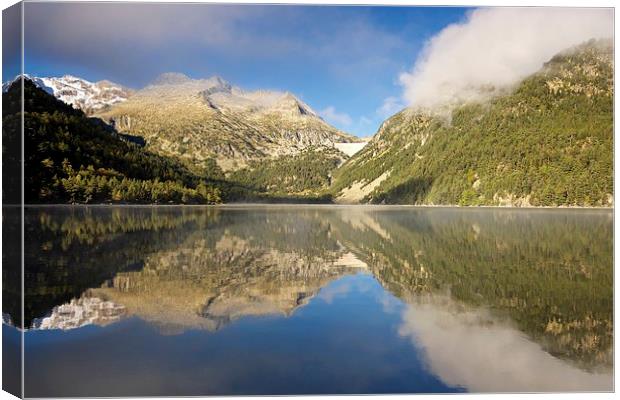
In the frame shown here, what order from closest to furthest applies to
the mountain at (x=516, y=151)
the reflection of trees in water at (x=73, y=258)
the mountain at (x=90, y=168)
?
the reflection of trees in water at (x=73, y=258), the mountain at (x=90, y=168), the mountain at (x=516, y=151)

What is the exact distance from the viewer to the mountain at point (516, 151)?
3905 inches

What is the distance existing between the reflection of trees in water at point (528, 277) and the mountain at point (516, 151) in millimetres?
48584

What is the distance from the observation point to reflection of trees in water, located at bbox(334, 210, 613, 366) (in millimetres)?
11320

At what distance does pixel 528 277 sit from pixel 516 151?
127756 millimetres

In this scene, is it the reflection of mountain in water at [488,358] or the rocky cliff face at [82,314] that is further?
the rocky cliff face at [82,314]

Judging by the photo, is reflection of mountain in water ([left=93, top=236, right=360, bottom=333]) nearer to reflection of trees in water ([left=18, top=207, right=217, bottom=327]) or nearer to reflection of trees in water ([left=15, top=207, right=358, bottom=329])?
reflection of trees in water ([left=15, top=207, right=358, bottom=329])

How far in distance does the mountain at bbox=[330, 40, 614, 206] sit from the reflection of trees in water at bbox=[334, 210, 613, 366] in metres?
48.6

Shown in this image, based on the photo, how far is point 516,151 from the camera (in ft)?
452

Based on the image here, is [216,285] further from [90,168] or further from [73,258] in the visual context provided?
[90,168]

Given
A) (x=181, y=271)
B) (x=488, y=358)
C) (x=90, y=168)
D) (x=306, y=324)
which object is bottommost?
(x=488, y=358)

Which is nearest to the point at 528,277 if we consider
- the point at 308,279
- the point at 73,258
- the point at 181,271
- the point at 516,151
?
the point at 308,279

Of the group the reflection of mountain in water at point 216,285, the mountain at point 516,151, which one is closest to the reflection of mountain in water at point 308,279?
the reflection of mountain in water at point 216,285

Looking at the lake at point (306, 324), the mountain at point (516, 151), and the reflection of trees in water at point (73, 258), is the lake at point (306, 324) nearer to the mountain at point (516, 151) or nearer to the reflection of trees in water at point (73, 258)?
the reflection of trees in water at point (73, 258)

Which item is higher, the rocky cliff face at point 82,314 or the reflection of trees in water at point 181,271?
the reflection of trees in water at point 181,271
